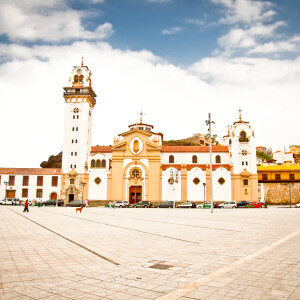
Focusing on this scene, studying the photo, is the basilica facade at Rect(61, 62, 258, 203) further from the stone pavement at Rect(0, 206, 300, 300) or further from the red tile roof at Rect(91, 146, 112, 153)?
the stone pavement at Rect(0, 206, 300, 300)

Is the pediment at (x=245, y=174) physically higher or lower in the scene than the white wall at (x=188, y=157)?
lower

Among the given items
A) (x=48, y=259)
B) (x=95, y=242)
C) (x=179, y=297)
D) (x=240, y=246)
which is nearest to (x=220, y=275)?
(x=179, y=297)

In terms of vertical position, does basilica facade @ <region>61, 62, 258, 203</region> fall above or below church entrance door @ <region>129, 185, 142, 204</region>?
above

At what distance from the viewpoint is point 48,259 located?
7.86 meters

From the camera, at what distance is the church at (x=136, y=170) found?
57.3 metres

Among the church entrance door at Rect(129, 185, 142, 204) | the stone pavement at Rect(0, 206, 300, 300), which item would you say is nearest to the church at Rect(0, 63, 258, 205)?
the church entrance door at Rect(129, 185, 142, 204)

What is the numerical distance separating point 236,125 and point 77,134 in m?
33.7

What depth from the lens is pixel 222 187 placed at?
2256 inches

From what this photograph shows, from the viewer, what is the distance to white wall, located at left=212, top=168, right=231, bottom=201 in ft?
187

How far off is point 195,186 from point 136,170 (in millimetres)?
12405

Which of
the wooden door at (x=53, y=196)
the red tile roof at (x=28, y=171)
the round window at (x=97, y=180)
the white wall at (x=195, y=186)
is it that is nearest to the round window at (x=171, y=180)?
the white wall at (x=195, y=186)

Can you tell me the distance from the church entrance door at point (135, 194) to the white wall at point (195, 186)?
988cm

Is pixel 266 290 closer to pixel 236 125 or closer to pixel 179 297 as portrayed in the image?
pixel 179 297

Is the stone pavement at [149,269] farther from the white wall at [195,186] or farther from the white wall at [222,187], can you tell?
the white wall at [222,187]
